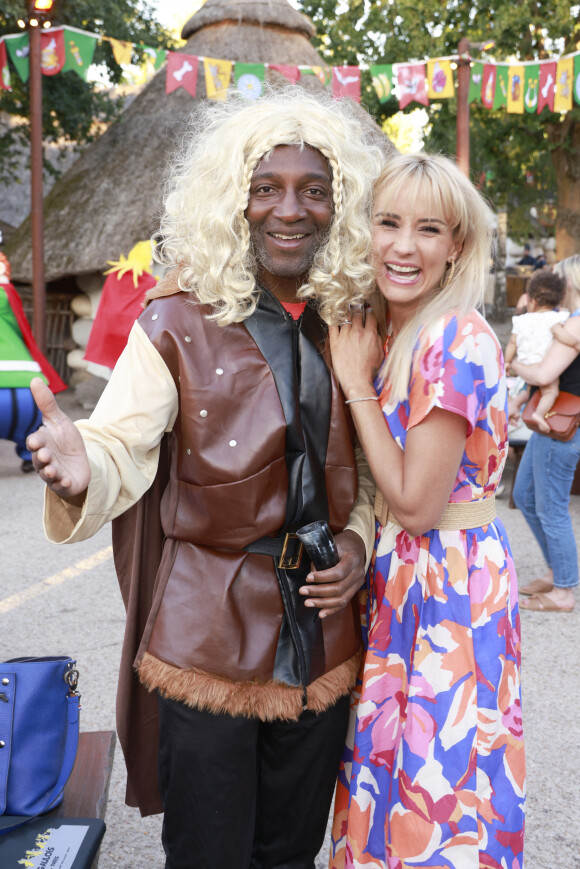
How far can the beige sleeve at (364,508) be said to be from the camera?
185 centimetres

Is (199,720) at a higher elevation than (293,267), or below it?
below

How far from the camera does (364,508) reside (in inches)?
75.0

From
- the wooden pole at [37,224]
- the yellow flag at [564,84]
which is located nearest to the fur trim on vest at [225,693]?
the wooden pole at [37,224]

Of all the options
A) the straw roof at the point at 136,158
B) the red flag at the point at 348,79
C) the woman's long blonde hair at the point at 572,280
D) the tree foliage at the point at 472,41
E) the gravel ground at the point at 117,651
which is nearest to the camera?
the gravel ground at the point at 117,651

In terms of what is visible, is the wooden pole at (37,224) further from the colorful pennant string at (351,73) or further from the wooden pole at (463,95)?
the wooden pole at (463,95)

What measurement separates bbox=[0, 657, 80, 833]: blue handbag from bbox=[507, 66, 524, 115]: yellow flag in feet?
29.8

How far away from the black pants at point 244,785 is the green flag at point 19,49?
786 centimetres

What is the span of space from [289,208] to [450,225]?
0.37m

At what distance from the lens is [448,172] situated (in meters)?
1.77

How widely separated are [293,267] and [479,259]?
1.40 feet

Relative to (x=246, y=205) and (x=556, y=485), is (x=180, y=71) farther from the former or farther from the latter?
(x=246, y=205)

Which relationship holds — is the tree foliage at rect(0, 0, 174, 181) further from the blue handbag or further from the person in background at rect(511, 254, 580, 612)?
the blue handbag

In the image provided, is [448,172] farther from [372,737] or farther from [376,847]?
[376,847]

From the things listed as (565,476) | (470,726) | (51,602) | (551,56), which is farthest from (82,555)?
(551,56)
